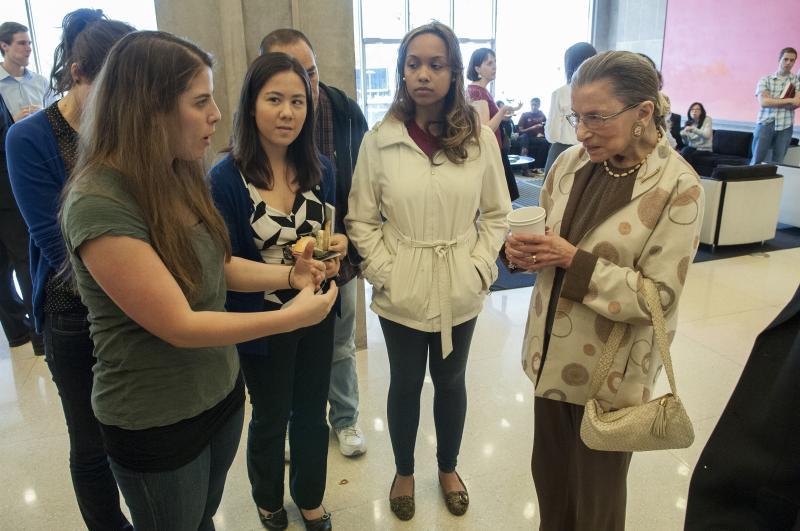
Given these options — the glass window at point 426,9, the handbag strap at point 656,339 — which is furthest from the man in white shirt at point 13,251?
the glass window at point 426,9

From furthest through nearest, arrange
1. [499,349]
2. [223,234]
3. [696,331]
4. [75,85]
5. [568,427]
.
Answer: [696,331] < [499,349] < [568,427] < [75,85] < [223,234]

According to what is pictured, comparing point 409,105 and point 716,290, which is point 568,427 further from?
point 716,290

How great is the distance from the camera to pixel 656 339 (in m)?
1.42

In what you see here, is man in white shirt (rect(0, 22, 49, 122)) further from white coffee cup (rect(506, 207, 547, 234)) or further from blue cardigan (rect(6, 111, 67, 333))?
white coffee cup (rect(506, 207, 547, 234))

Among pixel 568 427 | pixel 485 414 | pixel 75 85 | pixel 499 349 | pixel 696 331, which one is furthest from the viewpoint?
pixel 696 331

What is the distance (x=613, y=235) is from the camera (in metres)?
1.45

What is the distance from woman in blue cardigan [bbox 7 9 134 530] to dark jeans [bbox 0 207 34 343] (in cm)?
242

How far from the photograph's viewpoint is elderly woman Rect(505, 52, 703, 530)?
1393 millimetres

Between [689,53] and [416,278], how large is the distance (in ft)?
35.1

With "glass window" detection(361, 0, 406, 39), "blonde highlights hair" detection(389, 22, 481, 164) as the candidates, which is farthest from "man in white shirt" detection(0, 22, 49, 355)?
"glass window" detection(361, 0, 406, 39)

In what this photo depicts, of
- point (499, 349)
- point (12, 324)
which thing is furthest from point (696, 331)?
point (12, 324)

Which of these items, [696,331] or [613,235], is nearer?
[613,235]

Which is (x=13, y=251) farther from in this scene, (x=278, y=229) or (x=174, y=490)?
(x=174, y=490)

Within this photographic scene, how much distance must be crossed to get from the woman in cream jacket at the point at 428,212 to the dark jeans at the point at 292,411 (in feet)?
0.90
